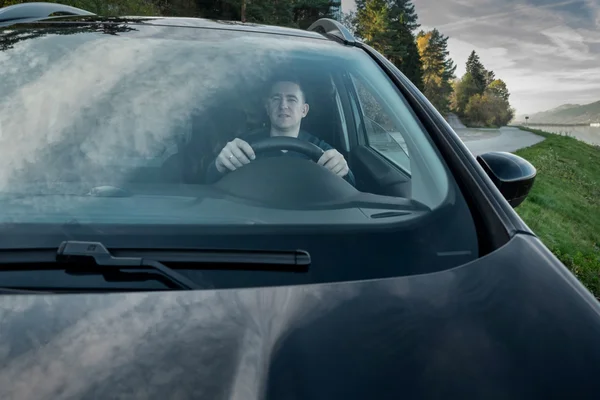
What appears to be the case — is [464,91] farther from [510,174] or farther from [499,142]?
[510,174]

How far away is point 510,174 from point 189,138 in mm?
992

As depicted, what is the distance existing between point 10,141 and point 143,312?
80 cm

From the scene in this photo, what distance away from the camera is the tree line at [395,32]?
29734mm

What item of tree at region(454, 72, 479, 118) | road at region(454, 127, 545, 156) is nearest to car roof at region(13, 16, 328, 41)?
road at region(454, 127, 545, 156)

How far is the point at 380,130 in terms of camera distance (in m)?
2.51

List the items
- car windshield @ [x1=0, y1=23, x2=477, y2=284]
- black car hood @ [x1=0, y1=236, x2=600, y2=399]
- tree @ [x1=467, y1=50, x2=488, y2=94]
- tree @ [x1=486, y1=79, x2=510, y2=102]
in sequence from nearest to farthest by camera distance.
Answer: black car hood @ [x1=0, y1=236, x2=600, y2=399]
car windshield @ [x1=0, y1=23, x2=477, y2=284]
tree @ [x1=467, y1=50, x2=488, y2=94]
tree @ [x1=486, y1=79, x2=510, y2=102]

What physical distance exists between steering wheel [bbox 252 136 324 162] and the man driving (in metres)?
0.02

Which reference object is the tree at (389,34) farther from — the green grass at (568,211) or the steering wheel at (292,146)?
the steering wheel at (292,146)

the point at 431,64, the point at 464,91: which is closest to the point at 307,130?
the point at 431,64

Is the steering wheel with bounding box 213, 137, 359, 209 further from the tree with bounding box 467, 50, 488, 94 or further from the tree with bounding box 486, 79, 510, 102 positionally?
the tree with bounding box 486, 79, 510, 102

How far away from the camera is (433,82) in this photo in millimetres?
89375

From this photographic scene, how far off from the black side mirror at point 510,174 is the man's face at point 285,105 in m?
0.62

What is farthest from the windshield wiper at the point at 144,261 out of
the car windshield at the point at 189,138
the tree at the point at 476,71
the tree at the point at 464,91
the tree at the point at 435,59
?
the tree at the point at 476,71

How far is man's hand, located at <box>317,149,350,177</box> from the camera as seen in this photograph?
6.55 ft
